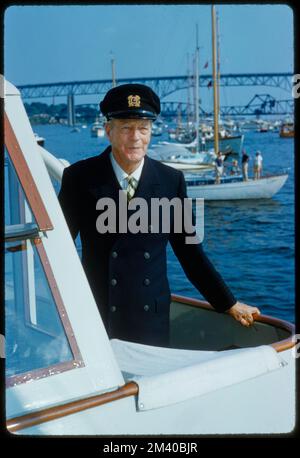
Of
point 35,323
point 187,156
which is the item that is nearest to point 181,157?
point 187,156

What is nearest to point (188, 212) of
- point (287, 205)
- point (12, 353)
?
point (12, 353)

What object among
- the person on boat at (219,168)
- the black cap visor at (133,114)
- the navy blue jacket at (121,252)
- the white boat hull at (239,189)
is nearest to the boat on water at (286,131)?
the person on boat at (219,168)

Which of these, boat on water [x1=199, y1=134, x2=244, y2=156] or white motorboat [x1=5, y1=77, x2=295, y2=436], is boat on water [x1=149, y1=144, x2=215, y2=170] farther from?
white motorboat [x1=5, y1=77, x2=295, y2=436]

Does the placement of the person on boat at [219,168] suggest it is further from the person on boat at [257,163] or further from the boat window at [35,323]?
the boat window at [35,323]

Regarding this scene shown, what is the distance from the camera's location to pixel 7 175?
2461mm

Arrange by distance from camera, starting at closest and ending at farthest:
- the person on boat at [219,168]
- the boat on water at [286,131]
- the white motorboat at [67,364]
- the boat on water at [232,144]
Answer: the white motorboat at [67,364] < the person on boat at [219,168] < the boat on water at [232,144] < the boat on water at [286,131]

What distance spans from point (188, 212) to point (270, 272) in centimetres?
1510

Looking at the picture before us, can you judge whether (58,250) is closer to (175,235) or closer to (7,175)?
(7,175)

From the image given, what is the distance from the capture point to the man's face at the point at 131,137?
284 cm

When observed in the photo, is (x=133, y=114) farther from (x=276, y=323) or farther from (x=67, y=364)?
(x=276, y=323)

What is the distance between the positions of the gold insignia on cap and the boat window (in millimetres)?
647

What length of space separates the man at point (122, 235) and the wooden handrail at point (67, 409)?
67 centimetres

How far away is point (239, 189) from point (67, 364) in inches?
921

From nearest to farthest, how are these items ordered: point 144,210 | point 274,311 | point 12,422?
point 12,422 < point 144,210 < point 274,311
